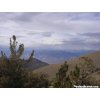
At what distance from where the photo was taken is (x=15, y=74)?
1025 centimetres

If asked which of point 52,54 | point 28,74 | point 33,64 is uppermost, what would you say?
point 52,54

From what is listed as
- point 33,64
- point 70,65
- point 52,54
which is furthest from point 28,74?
point 70,65

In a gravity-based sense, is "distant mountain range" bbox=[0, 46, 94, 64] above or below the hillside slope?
above

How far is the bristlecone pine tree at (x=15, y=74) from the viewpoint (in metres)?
10.2

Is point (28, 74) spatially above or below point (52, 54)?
below

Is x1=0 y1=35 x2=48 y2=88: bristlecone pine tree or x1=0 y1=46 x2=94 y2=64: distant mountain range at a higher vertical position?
x1=0 y1=46 x2=94 y2=64: distant mountain range

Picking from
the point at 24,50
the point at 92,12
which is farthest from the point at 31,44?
the point at 92,12

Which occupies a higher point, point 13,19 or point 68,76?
point 13,19

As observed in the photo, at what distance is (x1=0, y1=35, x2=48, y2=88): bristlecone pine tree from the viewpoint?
1023cm

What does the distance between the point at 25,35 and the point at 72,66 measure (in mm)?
676

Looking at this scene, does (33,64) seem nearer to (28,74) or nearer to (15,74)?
(28,74)

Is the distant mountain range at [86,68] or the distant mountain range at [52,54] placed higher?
the distant mountain range at [52,54]

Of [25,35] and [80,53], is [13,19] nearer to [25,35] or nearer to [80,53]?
[25,35]

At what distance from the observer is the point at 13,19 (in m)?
10.2
